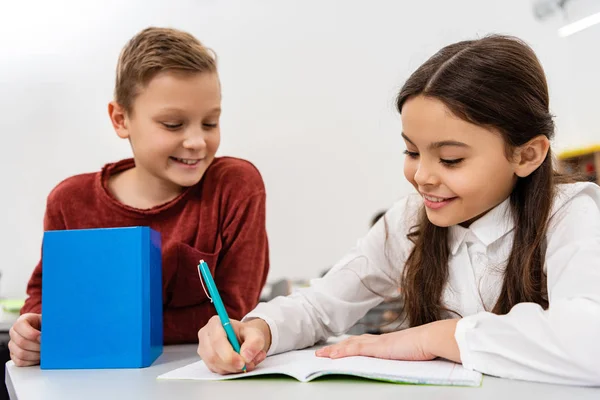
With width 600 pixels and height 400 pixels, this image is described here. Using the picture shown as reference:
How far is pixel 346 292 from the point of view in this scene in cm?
107

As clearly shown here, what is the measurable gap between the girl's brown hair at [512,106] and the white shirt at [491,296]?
0.03 metres

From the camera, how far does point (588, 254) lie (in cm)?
74

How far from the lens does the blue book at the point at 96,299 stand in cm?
87

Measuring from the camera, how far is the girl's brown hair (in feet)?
2.85

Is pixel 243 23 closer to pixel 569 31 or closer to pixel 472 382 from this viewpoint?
pixel 569 31

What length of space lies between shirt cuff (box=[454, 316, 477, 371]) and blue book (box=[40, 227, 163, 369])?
0.41 metres

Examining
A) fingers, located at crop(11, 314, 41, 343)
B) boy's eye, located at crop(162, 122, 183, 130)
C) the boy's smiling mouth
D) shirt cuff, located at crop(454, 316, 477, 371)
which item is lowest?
fingers, located at crop(11, 314, 41, 343)

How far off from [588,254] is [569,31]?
121 inches

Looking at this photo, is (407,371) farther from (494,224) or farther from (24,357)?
(24,357)

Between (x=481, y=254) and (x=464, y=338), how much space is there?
0.27 m

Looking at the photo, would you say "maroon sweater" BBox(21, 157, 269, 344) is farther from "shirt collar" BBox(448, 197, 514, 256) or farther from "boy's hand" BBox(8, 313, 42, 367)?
"shirt collar" BBox(448, 197, 514, 256)

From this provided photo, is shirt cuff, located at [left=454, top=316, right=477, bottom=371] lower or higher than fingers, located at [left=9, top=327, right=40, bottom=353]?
higher

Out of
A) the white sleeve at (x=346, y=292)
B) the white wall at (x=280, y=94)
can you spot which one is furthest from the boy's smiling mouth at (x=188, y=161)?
the white wall at (x=280, y=94)

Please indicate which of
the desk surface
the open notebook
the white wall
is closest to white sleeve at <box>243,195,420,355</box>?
the open notebook
